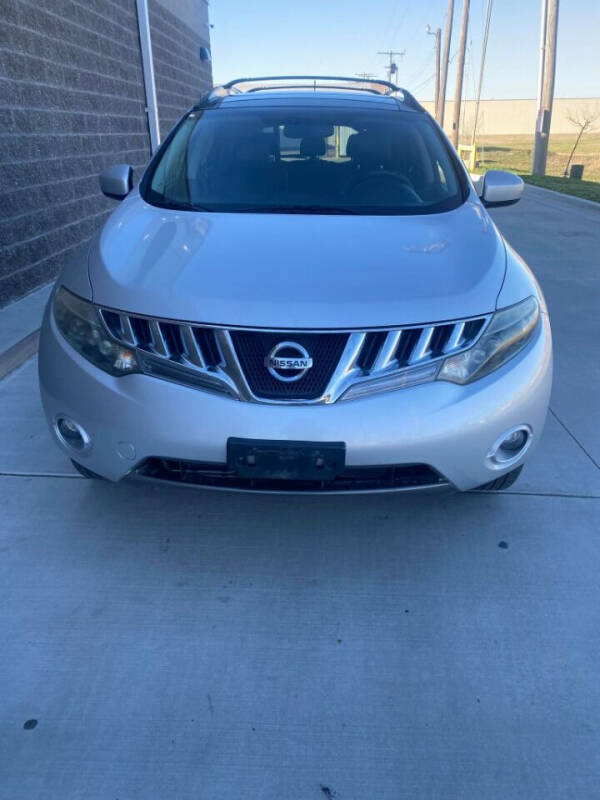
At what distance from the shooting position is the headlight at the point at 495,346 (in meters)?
2.01

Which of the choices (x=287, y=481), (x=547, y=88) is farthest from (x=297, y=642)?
(x=547, y=88)

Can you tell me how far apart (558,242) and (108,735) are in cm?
766

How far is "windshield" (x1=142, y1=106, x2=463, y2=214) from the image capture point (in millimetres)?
2918

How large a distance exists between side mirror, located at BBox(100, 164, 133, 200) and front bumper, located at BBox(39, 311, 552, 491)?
161 centimetres

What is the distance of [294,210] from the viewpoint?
2.78m

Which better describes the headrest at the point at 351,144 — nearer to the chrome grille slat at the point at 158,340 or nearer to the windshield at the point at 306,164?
the windshield at the point at 306,164

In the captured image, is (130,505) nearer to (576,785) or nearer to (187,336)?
(187,336)

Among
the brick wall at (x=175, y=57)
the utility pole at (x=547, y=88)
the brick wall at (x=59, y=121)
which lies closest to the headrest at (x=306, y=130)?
the brick wall at (x=59, y=121)

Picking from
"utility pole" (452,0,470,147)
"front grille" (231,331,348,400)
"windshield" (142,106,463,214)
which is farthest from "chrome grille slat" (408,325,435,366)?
"utility pole" (452,0,470,147)

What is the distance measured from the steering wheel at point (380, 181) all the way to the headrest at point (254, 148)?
1.63ft

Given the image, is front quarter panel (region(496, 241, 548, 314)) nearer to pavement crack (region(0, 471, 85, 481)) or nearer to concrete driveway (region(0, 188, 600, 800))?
concrete driveway (region(0, 188, 600, 800))

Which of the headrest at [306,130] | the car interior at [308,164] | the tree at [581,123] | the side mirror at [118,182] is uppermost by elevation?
the headrest at [306,130]

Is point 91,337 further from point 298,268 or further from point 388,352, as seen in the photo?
point 388,352

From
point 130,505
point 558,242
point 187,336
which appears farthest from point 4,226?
point 558,242
